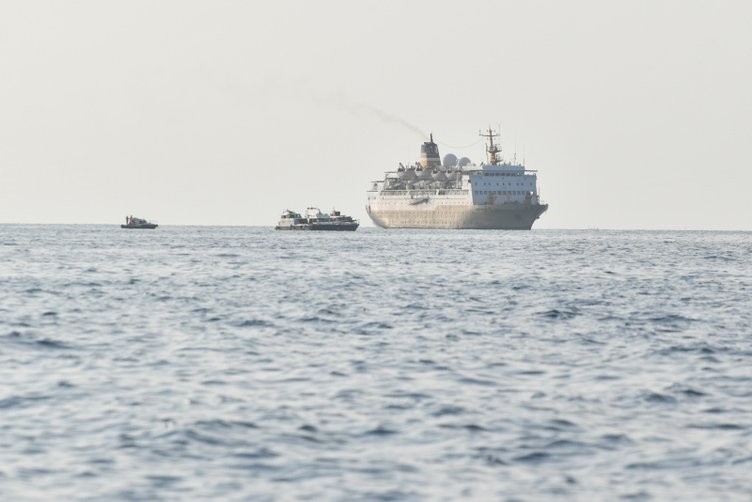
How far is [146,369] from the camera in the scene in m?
23.1

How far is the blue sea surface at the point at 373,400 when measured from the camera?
1425 cm

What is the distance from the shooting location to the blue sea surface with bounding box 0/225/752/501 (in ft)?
46.8

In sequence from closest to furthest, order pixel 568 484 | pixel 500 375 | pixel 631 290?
pixel 568 484 → pixel 500 375 → pixel 631 290

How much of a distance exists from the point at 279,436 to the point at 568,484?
13.8 ft

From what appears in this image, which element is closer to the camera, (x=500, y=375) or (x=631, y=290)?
(x=500, y=375)

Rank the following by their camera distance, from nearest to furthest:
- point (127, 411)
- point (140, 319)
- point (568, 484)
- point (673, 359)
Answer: point (568, 484)
point (127, 411)
point (673, 359)
point (140, 319)

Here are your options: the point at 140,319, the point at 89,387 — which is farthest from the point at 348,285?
the point at 89,387

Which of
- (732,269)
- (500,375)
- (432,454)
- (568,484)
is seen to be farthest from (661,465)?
(732,269)

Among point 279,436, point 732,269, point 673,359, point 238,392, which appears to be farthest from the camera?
point 732,269

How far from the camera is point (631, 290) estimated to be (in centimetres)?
5119

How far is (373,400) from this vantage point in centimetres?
1961

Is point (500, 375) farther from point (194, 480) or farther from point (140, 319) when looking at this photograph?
point (140, 319)

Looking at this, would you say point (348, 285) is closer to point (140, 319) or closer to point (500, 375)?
point (140, 319)

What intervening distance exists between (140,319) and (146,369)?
11.8 m
